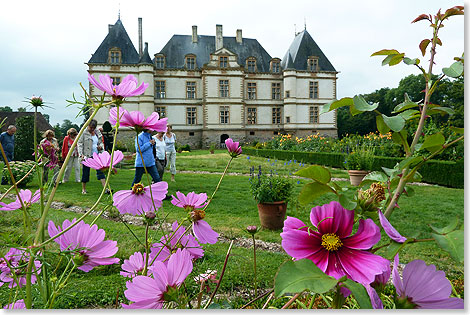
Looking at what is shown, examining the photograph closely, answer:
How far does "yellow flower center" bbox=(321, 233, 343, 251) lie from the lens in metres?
0.31

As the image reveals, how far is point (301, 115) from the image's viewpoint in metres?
18.1

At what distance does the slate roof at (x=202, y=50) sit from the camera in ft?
54.5

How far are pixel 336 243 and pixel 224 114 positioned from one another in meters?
16.4

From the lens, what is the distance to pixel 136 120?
1.44ft

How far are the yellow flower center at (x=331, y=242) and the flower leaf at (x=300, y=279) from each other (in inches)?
2.3

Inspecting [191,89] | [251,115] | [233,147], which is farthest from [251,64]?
[233,147]

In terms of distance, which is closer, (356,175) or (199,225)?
(199,225)

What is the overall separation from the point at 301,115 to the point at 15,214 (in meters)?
16.6

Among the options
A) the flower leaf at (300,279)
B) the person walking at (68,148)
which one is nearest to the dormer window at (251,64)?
the person walking at (68,148)

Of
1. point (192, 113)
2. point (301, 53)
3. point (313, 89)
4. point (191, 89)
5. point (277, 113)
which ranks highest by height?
point (301, 53)

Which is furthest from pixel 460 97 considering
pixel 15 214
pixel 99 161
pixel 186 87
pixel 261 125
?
pixel 261 125

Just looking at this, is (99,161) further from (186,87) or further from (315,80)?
(315,80)

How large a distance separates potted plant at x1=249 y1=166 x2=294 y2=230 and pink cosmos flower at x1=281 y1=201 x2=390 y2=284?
242 centimetres

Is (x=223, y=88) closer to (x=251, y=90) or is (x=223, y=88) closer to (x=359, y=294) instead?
(x=251, y=90)
